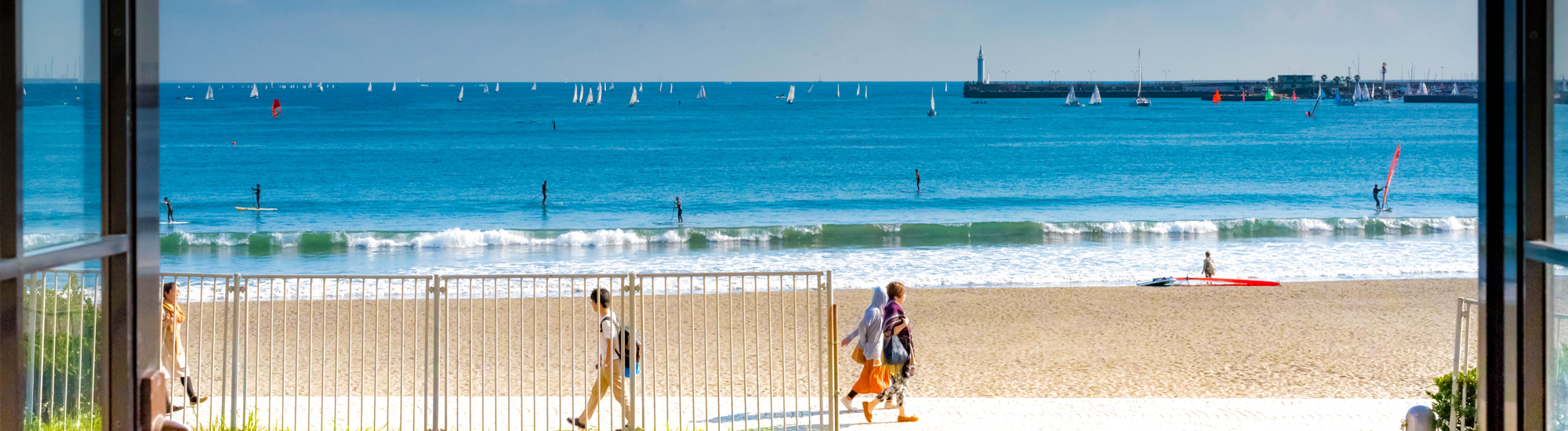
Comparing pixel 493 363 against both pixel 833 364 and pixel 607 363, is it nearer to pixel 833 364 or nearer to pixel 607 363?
pixel 607 363

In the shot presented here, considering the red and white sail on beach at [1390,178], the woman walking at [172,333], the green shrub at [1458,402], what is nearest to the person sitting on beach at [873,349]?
the green shrub at [1458,402]

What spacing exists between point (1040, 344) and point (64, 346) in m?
10.9

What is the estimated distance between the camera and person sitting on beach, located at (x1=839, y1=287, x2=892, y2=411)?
852 centimetres

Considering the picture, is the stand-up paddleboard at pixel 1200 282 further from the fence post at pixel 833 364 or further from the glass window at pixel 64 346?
the glass window at pixel 64 346

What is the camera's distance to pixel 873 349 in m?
Result: 8.66

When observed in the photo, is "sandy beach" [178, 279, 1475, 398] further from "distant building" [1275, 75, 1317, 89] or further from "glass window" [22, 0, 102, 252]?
"distant building" [1275, 75, 1317, 89]

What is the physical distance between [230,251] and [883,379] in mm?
23911

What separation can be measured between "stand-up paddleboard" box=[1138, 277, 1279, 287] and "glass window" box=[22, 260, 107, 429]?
55.8 feet

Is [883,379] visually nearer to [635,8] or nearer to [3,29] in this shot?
[3,29]

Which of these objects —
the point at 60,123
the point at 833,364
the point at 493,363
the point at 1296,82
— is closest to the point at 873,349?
the point at 833,364

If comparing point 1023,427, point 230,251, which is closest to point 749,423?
point 1023,427

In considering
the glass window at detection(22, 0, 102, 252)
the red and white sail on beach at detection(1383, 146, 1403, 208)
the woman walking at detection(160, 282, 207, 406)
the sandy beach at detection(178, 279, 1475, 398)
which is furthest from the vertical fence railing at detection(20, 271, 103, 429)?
the red and white sail on beach at detection(1383, 146, 1403, 208)

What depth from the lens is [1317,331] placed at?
1378cm

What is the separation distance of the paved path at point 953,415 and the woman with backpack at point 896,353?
158 millimetres
